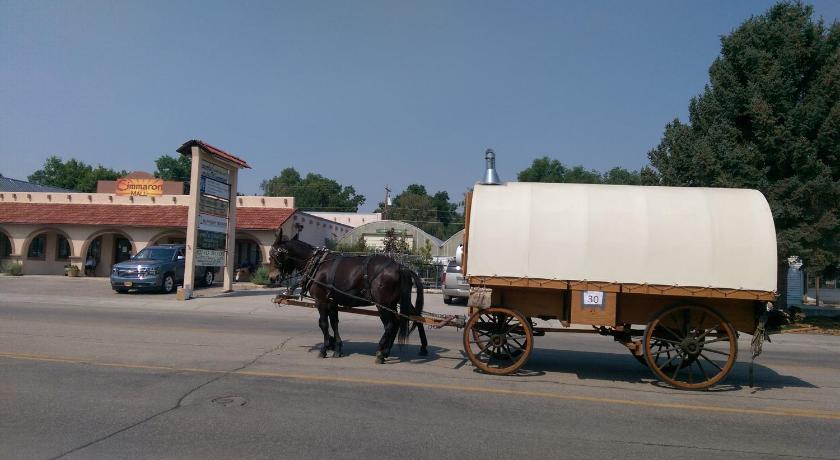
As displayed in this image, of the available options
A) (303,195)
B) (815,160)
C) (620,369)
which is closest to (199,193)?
(620,369)

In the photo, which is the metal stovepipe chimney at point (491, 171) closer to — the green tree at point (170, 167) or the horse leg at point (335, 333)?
the horse leg at point (335, 333)

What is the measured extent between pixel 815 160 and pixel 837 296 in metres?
19.8

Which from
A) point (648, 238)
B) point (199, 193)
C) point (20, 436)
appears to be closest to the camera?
point (20, 436)

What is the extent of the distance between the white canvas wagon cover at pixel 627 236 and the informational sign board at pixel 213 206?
1624cm

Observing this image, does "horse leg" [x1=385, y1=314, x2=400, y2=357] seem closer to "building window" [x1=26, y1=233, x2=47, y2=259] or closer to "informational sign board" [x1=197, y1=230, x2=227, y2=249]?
"informational sign board" [x1=197, y1=230, x2=227, y2=249]

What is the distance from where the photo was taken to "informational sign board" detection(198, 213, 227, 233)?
2202 centimetres

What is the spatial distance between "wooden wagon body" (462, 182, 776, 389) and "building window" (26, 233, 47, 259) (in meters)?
34.4

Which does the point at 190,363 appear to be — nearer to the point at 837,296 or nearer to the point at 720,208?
the point at 720,208

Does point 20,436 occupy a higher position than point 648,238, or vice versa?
point 648,238

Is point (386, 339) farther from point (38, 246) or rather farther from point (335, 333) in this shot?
point (38, 246)

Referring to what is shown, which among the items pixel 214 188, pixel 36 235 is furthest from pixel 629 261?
pixel 36 235

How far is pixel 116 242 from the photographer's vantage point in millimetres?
35344

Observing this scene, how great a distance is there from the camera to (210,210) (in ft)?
75.2

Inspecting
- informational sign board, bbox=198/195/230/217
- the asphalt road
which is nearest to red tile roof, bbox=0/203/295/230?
informational sign board, bbox=198/195/230/217
